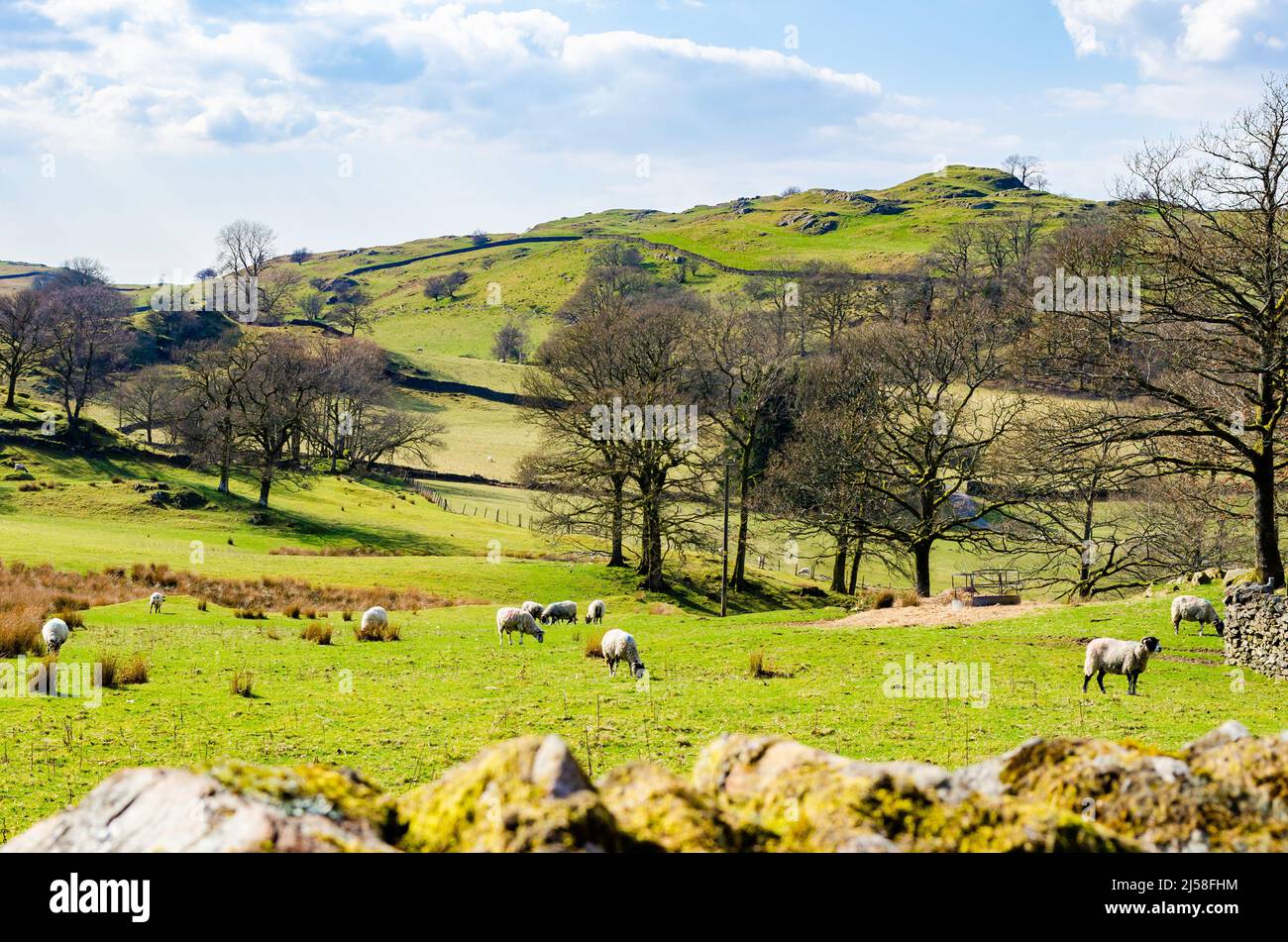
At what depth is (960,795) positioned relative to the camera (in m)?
4.33

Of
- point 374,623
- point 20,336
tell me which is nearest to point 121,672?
point 374,623

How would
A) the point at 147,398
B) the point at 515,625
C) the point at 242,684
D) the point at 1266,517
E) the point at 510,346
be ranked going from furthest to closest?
the point at 510,346, the point at 147,398, the point at 515,625, the point at 1266,517, the point at 242,684

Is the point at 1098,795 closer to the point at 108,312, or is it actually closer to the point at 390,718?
the point at 390,718

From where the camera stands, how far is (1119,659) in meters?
21.4

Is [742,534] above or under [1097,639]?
under

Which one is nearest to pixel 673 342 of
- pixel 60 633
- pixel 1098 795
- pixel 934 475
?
pixel 934 475

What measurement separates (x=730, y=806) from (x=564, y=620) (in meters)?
36.5

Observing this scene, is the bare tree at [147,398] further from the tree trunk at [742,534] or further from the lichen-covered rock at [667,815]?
the lichen-covered rock at [667,815]

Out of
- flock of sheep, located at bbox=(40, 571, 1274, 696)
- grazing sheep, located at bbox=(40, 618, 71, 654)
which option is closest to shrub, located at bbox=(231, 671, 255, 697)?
flock of sheep, located at bbox=(40, 571, 1274, 696)

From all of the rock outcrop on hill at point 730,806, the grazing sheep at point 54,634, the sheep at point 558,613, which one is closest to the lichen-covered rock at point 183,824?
the rock outcrop on hill at point 730,806

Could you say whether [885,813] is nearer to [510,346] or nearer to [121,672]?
[121,672]

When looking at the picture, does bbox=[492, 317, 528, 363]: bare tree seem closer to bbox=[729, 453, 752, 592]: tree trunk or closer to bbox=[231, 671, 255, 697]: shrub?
bbox=[729, 453, 752, 592]: tree trunk

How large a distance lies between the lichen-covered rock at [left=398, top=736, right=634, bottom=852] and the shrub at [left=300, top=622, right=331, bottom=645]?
1077 inches
